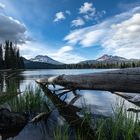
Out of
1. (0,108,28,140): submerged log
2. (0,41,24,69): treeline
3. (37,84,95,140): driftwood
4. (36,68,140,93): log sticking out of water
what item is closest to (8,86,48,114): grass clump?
(37,84,95,140): driftwood

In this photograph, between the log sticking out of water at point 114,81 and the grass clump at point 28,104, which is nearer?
the log sticking out of water at point 114,81

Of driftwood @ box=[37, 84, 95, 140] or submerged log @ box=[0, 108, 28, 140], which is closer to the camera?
driftwood @ box=[37, 84, 95, 140]

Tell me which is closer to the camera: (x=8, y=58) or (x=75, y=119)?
(x=75, y=119)

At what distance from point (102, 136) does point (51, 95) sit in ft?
10.9

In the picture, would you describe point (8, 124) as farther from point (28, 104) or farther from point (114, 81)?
point (114, 81)

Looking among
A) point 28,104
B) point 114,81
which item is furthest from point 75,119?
point 114,81

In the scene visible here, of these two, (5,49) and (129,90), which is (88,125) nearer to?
(129,90)

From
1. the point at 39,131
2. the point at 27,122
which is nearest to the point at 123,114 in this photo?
the point at 39,131

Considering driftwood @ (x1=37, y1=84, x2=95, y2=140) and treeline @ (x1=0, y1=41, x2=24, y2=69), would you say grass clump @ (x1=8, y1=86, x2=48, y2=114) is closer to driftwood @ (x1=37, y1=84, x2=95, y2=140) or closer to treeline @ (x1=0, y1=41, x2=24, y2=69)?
driftwood @ (x1=37, y1=84, x2=95, y2=140)

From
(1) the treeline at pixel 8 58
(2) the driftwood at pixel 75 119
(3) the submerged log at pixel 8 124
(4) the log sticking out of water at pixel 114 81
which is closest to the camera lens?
(4) the log sticking out of water at pixel 114 81

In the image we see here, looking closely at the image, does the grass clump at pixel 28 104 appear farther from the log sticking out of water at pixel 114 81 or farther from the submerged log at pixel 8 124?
the log sticking out of water at pixel 114 81

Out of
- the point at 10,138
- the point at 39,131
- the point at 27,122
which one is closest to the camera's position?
the point at 10,138

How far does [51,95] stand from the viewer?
738cm

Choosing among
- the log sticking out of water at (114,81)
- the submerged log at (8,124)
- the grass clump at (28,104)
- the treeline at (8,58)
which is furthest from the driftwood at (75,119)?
the treeline at (8,58)
